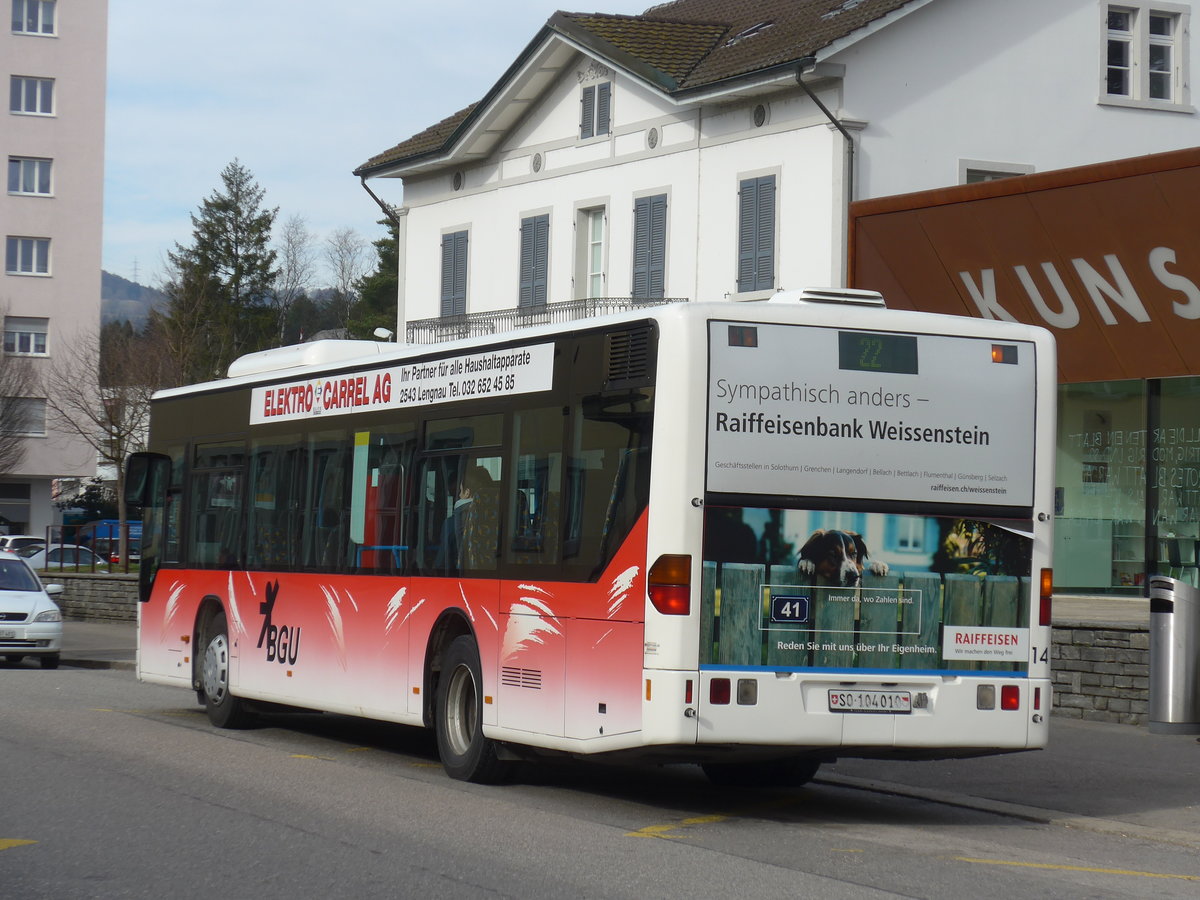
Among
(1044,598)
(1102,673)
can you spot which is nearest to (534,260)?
(1102,673)

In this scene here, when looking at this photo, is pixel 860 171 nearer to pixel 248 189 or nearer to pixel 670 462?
pixel 670 462

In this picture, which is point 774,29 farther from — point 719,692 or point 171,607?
point 719,692

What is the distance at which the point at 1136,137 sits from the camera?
29.1 metres

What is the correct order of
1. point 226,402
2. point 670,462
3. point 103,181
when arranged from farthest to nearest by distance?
point 103,181, point 226,402, point 670,462

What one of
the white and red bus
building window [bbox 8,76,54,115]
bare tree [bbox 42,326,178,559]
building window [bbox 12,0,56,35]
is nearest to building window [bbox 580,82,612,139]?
bare tree [bbox 42,326,178,559]

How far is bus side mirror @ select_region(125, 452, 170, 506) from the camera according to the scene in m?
16.3

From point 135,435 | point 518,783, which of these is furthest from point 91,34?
point 518,783

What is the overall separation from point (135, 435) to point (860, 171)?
2526 centimetres

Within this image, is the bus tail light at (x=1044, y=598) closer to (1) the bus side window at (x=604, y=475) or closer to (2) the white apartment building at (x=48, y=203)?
(1) the bus side window at (x=604, y=475)

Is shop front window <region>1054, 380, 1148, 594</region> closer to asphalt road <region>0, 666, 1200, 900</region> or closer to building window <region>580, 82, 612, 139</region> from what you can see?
asphalt road <region>0, 666, 1200, 900</region>

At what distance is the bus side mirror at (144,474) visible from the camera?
16312mm

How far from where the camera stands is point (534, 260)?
34.1 meters

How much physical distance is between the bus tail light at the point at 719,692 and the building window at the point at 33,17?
235 feet

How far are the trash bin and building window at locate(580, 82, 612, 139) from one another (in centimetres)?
2064
